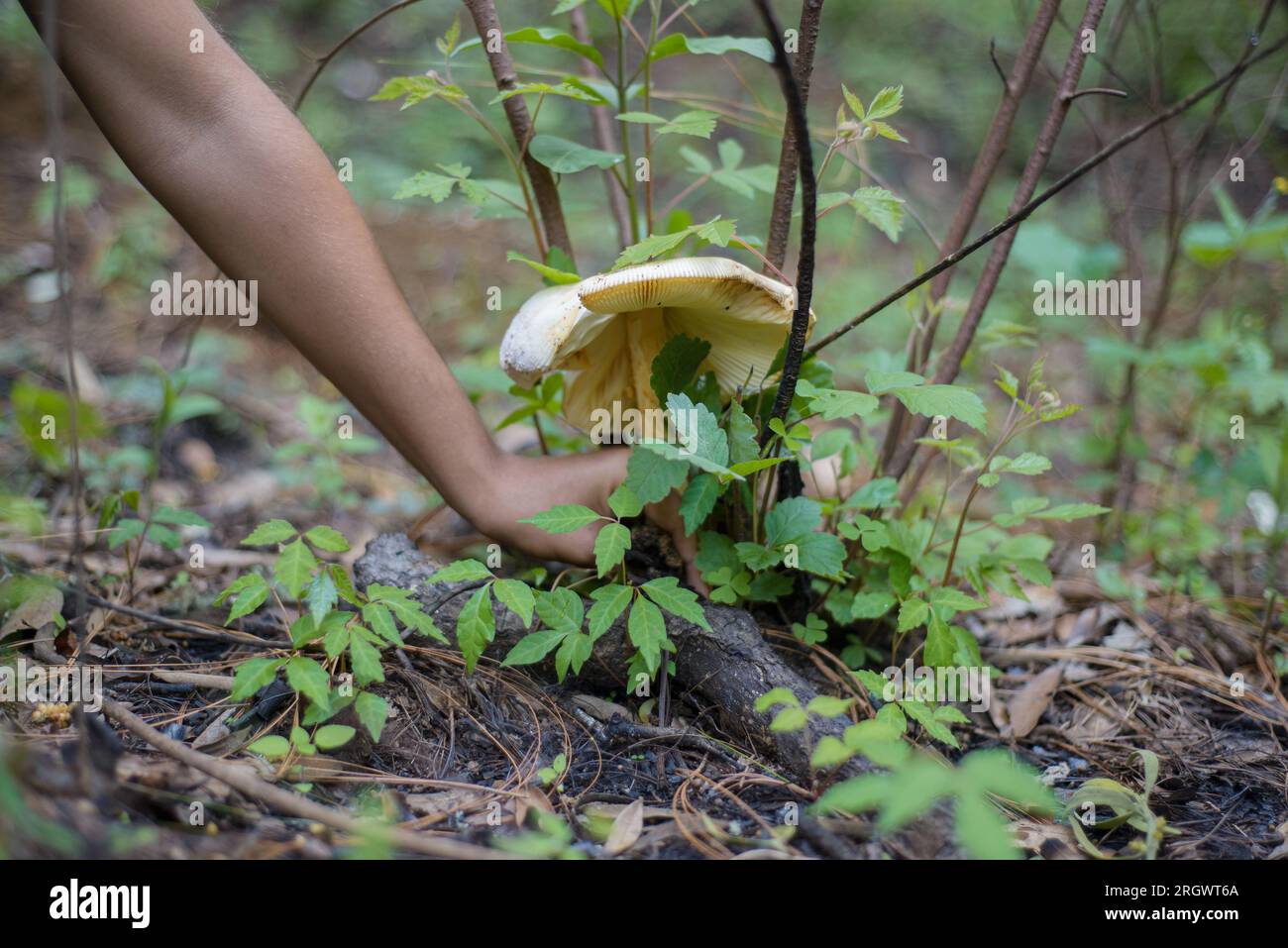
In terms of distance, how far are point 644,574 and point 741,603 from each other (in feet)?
0.66

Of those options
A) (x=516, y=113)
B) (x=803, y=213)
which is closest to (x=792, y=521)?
(x=803, y=213)

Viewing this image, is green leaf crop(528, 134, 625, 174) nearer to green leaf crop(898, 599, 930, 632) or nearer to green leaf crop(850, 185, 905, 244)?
green leaf crop(850, 185, 905, 244)

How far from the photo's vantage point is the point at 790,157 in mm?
1541

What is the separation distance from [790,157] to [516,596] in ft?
3.03

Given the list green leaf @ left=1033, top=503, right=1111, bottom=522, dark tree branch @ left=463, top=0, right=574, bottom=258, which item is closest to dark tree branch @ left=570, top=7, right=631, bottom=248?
dark tree branch @ left=463, top=0, right=574, bottom=258

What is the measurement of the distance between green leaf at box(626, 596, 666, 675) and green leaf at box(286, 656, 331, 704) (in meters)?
0.46

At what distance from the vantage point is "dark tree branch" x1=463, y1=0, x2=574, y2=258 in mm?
1630

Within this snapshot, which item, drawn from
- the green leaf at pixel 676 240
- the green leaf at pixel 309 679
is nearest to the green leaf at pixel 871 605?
the green leaf at pixel 676 240

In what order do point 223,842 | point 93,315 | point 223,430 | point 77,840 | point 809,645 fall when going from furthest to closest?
point 93,315 < point 223,430 < point 809,645 < point 223,842 < point 77,840

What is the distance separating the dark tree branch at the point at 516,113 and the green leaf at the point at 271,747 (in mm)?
1047

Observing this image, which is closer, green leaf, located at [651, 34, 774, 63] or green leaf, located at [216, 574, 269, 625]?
green leaf, located at [216, 574, 269, 625]

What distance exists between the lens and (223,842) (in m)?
1.05
